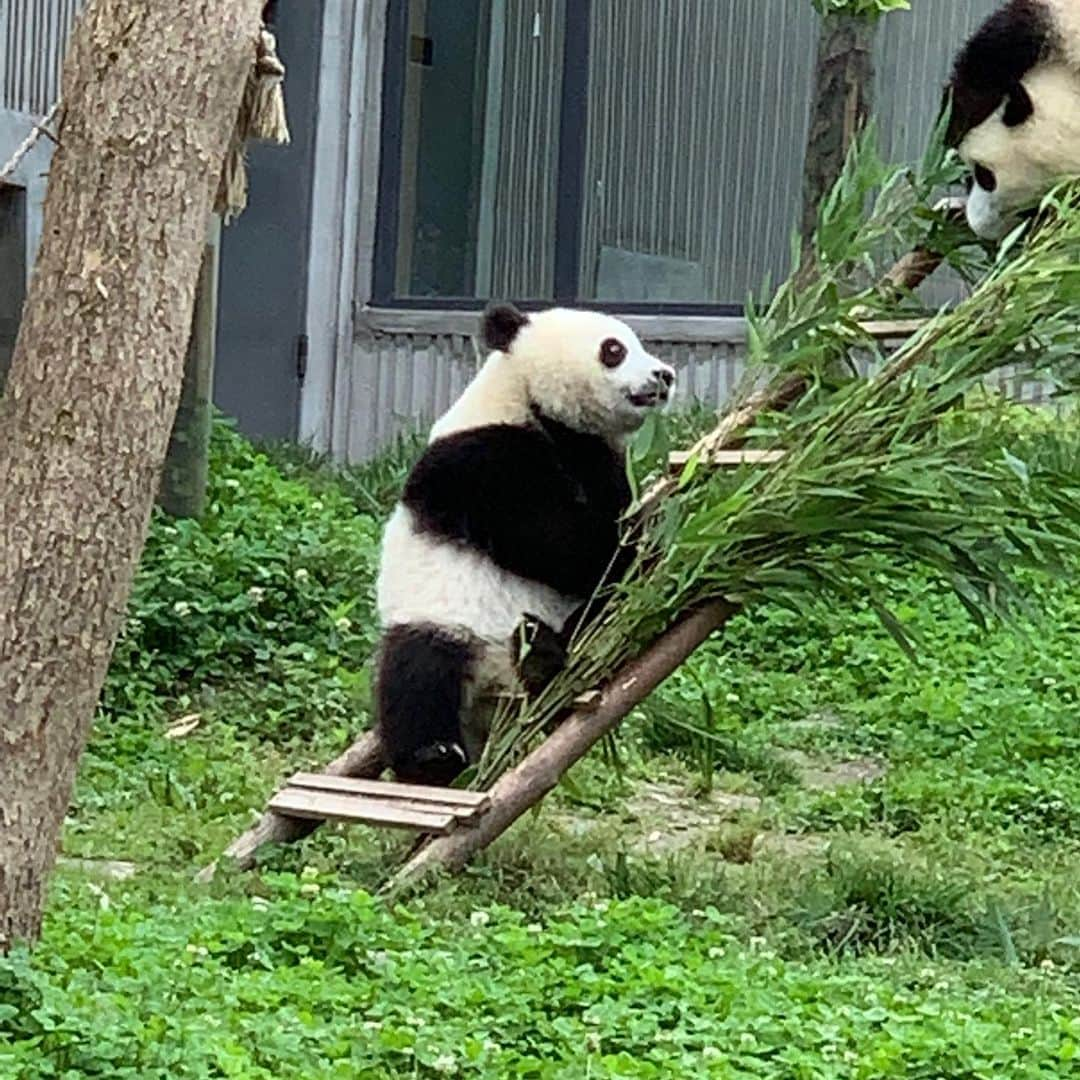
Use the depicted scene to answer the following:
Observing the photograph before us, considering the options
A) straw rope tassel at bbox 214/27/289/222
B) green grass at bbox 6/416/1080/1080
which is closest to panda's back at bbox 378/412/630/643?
green grass at bbox 6/416/1080/1080

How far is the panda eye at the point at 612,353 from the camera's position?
6.35 meters

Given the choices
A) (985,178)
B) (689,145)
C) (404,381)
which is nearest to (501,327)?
(985,178)

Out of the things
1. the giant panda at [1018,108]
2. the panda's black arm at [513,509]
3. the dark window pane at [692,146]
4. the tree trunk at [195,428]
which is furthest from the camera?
the dark window pane at [692,146]

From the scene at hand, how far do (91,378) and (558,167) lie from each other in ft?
29.6

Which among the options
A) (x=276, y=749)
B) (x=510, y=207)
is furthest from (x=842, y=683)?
(x=510, y=207)

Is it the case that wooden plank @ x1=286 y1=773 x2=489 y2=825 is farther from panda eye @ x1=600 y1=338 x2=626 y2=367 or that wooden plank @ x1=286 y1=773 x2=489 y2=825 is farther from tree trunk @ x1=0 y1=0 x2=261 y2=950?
tree trunk @ x1=0 y1=0 x2=261 y2=950

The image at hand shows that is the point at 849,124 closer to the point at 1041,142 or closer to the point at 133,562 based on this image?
the point at 1041,142

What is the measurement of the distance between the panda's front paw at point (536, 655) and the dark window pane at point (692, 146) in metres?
6.39

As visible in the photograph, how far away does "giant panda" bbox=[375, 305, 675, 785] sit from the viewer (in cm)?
574

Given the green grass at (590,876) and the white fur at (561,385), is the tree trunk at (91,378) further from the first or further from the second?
the white fur at (561,385)

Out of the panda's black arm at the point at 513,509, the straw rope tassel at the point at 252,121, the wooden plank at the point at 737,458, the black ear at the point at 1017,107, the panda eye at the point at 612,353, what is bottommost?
the panda's black arm at the point at 513,509

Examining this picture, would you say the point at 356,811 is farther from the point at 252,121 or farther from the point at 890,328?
the point at 890,328

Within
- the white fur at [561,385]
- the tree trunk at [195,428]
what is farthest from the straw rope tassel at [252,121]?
the tree trunk at [195,428]

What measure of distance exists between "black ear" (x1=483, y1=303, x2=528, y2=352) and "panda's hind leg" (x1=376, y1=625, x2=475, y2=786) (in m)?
0.97
